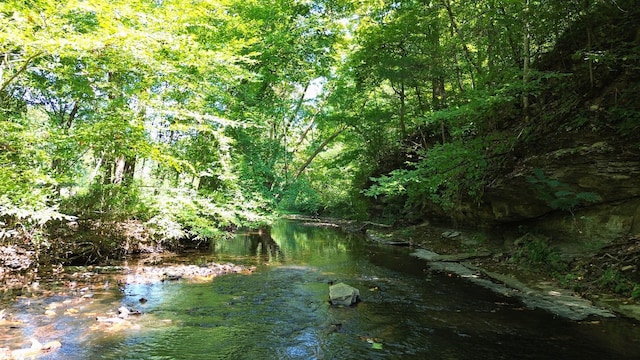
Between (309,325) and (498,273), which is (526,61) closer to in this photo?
(498,273)

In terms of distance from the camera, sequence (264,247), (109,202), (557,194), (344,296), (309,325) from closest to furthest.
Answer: (309,325) < (344,296) < (557,194) < (109,202) < (264,247)

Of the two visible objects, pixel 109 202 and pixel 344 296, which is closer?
pixel 344 296

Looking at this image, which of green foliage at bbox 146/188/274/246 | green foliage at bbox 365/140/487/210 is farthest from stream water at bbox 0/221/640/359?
green foliage at bbox 365/140/487/210

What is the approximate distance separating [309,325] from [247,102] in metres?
11.6

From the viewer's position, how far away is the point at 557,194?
9.02 m

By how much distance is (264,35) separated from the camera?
16.2m

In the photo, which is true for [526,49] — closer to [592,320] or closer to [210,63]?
[592,320]

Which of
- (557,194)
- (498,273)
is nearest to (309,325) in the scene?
(498,273)

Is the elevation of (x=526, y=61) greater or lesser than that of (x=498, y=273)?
greater

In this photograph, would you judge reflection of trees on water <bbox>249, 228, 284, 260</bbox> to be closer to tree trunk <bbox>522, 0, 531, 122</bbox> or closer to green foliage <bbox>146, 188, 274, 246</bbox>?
green foliage <bbox>146, 188, 274, 246</bbox>

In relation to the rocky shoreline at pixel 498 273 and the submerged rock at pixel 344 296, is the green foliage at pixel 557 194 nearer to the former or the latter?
the rocky shoreline at pixel 498 273

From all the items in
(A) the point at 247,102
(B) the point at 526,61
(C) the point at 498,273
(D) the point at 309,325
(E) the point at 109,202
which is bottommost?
(D) the point at 309,325

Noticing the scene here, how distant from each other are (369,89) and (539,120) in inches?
437

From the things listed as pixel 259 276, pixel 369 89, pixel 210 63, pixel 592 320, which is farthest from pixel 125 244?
pixel 369 89
